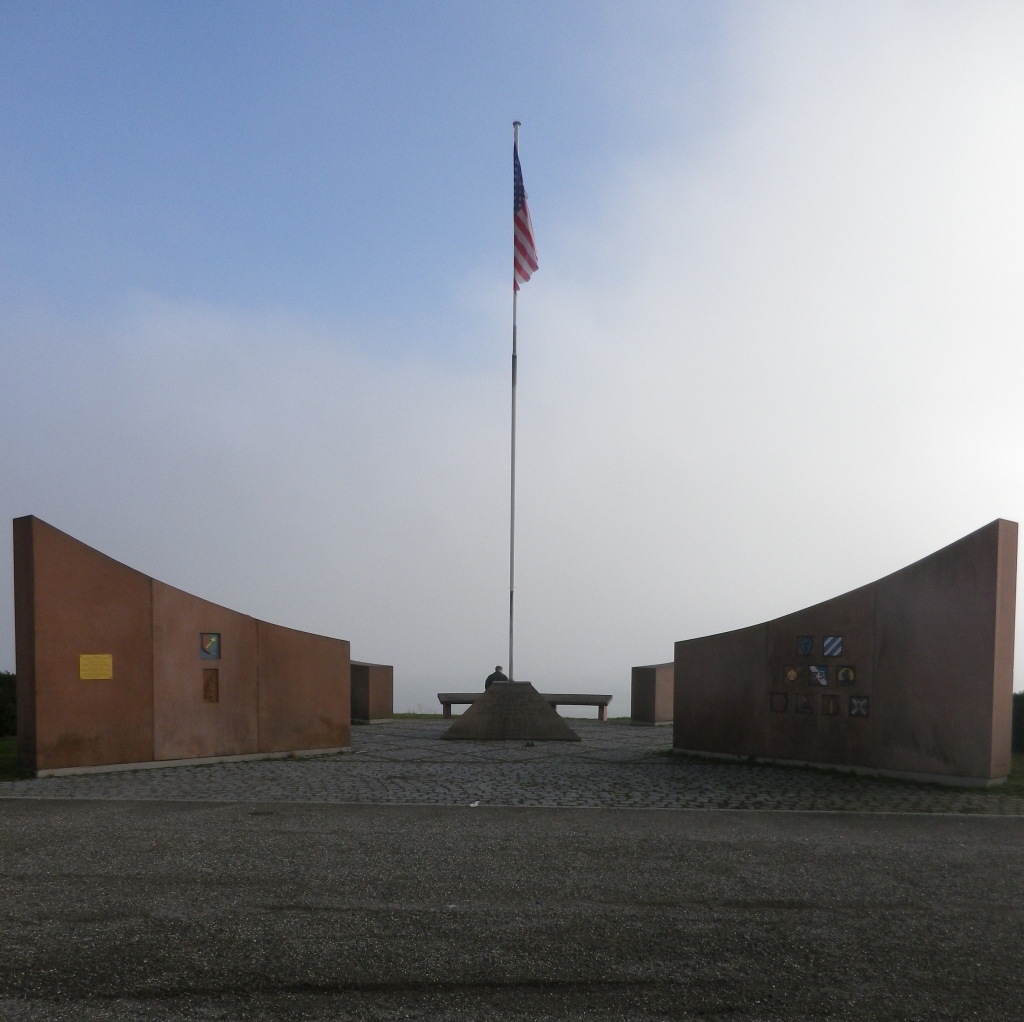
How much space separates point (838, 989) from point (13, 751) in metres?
14.7

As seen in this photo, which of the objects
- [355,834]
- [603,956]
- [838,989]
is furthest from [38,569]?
[838,989]

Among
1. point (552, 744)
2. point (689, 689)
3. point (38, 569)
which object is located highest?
point (38, 569)

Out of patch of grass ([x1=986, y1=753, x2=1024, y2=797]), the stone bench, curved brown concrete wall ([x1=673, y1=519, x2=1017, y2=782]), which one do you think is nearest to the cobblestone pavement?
patch of grass ([x1=986, y1=753, x2=1024, y2=797])

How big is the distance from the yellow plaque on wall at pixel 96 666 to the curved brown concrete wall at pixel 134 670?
3 cm

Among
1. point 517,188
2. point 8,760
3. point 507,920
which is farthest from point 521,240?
point 507,920

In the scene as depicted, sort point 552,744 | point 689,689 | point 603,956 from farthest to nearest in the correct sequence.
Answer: point 552,744 → point 689,689 → point 603,956

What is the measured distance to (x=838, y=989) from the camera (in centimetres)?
453

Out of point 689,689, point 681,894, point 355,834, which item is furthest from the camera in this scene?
point 689,689

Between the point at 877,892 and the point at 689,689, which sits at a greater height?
the point at 689,689

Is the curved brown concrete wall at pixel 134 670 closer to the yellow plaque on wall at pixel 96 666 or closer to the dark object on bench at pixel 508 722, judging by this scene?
the yellow plaque on wall at pixel 96 666

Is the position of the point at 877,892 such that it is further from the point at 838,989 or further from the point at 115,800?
the point at 115,800

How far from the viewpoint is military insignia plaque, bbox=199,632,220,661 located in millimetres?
14117

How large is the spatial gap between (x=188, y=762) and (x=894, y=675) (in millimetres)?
10092

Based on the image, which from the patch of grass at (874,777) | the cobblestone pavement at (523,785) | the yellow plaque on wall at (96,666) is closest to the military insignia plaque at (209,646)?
the yellow plaque on wall at (96,666)
